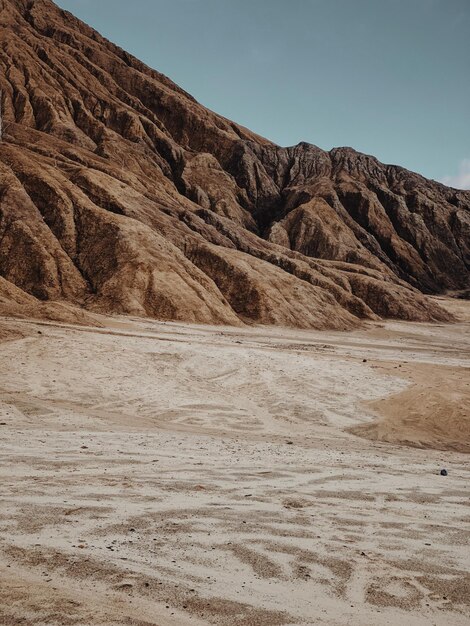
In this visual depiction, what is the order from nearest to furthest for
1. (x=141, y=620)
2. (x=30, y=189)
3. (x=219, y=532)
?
(x=141, y=620) → (x=219, y=532) → (x=30, y=189)

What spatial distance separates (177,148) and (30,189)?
1858 inches

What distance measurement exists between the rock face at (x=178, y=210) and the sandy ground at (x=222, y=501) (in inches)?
647

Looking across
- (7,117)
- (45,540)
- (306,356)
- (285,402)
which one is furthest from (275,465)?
(7,117)

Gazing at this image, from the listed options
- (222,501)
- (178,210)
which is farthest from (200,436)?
(178,210)

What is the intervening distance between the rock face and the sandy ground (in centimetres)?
1642

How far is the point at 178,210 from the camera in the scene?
6000 cm

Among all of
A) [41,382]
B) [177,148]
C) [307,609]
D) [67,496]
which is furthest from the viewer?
[177,148]

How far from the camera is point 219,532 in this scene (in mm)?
5496

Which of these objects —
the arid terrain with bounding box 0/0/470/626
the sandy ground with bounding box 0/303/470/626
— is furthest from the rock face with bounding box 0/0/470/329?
the sandy ground with bounding box 0/303/470/626

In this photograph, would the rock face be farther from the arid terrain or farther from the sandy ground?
the sandy ground

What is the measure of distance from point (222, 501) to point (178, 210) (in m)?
55.8

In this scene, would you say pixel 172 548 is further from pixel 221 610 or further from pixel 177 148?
pixel 177 148

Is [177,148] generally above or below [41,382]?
above

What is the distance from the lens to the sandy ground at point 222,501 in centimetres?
411
